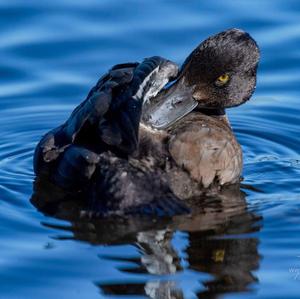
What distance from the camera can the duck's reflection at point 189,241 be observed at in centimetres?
654

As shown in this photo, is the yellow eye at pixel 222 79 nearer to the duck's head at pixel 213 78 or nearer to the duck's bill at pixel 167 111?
the duck's head at pixel 213 78

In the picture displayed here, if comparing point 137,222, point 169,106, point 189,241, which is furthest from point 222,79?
point 189,241

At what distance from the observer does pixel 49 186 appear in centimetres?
829

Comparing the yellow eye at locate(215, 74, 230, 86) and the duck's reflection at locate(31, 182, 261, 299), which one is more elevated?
the yellow eye at locate(215, 74, 230, 86)

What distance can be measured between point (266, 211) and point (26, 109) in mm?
3180

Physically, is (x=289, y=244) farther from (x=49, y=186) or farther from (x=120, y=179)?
(x=49, y=186)

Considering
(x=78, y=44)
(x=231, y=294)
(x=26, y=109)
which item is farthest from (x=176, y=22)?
(x=231, y=294)

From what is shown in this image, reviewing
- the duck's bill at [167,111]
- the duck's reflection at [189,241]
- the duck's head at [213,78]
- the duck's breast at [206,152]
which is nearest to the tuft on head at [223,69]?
the duck's head at [213,78]

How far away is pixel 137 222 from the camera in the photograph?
24.4 feet

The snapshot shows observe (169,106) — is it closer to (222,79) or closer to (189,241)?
(222,79)

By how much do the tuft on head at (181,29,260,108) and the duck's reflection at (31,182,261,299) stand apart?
2.69 ft

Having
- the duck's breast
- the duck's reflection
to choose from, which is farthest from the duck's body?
the duck's reflection

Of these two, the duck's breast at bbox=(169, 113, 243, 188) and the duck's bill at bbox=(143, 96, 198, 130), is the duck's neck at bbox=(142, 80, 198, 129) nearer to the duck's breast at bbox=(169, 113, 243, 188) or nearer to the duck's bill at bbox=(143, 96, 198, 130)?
the duck's bill at bbox=(143, 96, 198, 130)

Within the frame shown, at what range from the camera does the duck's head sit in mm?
8305
